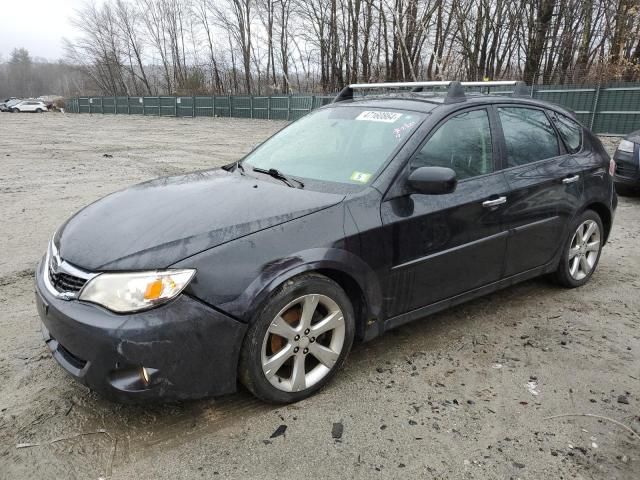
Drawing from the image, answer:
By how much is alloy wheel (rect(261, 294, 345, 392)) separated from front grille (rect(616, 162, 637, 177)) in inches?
286

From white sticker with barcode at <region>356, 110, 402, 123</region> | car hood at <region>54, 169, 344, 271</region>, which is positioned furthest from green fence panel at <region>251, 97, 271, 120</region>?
car hood at <region>54, 169, 344, 271</region>

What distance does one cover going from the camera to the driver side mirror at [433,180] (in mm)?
2896

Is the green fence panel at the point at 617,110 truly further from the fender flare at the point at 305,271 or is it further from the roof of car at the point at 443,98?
the fender flare at the point at 305,271

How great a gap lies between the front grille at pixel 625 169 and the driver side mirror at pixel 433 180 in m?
6.61

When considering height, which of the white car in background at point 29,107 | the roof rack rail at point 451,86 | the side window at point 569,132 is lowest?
the white car in background at point 29,107

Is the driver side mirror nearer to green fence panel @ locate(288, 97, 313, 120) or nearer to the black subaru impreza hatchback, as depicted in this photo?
the black subaru impreza hatchback

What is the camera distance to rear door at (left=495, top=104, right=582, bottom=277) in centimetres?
364

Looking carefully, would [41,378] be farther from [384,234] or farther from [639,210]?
[639,210]

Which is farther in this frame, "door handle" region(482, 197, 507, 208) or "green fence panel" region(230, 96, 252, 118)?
"green fence panel" region(230, 96, 252, 118)

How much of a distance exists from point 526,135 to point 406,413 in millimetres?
2343

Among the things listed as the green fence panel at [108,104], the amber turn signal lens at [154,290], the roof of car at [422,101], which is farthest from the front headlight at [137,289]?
the green fence panel at [108,104]

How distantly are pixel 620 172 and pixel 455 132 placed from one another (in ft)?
20.5

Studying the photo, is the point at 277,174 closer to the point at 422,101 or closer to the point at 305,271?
the point at 305,271

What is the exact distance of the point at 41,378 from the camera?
2.94 metres
